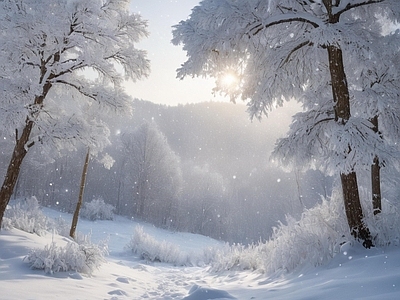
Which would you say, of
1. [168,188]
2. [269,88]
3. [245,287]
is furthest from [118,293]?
[168,188]

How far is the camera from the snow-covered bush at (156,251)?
1354cm

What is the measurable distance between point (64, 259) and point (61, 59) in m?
5.07

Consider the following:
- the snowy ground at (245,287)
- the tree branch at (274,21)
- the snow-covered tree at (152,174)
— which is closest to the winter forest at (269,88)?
the tree branch at (274,21)

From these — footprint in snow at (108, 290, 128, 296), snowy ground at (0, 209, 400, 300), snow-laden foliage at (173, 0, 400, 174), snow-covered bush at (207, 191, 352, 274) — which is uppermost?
snow-laden foliage at (173, 0, 400, 174)

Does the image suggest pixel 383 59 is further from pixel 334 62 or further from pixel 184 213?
pixel 184 213

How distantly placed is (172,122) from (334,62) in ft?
228

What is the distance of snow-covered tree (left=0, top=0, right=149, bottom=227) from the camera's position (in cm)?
635

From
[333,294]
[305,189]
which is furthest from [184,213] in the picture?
[333,294]

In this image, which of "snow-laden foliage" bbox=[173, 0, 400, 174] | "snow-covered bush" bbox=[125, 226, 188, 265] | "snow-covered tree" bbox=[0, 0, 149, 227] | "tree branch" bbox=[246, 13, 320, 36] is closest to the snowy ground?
"snow-laden foliage" bbox=[173, 0, 400, 174]

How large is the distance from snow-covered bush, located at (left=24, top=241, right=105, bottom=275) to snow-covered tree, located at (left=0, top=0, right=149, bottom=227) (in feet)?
6.50

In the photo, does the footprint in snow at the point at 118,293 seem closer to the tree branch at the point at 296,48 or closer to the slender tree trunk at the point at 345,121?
the slender tree trunk at the point at 345,121

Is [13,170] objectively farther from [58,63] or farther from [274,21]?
[274,21]

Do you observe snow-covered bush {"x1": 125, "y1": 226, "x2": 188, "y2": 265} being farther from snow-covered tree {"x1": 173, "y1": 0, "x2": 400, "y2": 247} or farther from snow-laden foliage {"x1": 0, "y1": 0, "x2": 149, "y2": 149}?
snow-covered tree {"x1": 173, "y1": 0, "x2": 400, "y2": 247}

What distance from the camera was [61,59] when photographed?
7789 mm
